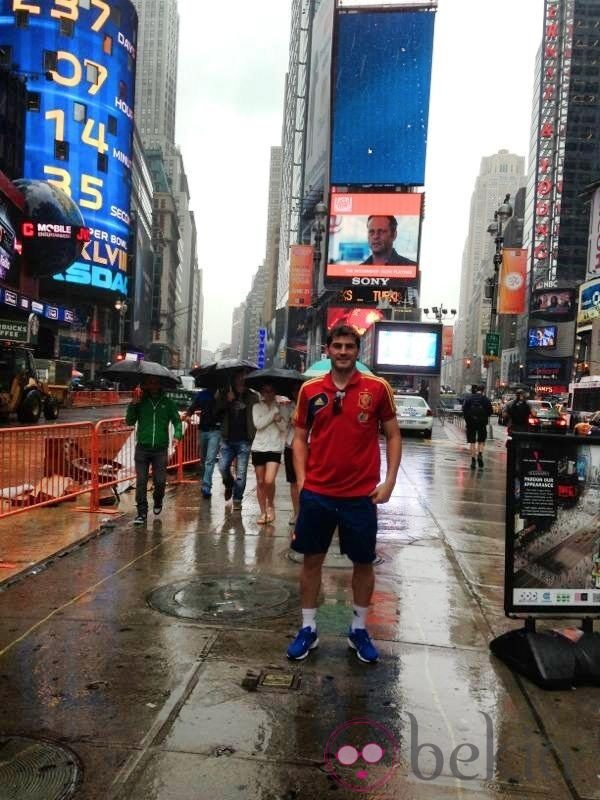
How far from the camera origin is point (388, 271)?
49812mm

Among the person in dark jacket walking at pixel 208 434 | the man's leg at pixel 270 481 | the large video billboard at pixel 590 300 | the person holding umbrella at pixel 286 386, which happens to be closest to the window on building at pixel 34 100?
the large video billboard at pixel 590 300

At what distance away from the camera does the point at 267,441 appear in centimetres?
796

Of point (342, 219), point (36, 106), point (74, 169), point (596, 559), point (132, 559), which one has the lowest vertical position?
point (132, 559)

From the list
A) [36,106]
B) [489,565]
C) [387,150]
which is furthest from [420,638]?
[36,106]

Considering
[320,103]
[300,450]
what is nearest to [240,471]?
[300,450]

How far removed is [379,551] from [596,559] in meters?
3.01

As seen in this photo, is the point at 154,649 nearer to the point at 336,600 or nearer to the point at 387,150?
the point at 336,600

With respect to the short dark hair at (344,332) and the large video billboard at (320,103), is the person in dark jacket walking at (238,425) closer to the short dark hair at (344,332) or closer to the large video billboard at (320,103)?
the short dark hair at (344,332)

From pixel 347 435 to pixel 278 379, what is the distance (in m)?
3.83

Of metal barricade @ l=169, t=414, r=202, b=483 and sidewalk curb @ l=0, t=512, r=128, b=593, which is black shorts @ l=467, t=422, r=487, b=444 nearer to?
metal barricade @ l=169, t=414, r=202, b=483

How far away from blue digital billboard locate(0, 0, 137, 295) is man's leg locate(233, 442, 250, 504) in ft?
181

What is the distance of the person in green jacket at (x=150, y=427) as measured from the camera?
791 centimetres

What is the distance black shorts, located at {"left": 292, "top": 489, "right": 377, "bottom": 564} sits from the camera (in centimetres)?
388

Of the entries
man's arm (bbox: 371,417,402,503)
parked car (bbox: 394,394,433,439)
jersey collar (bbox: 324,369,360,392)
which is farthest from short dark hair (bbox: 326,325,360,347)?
parked car (bbox: 394,394,433,439)
